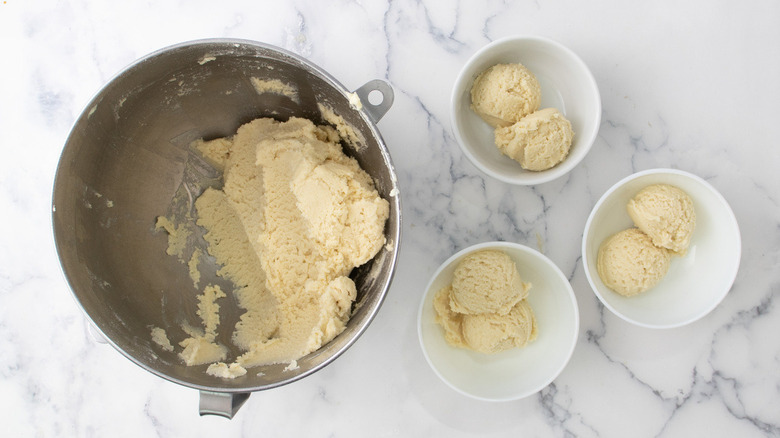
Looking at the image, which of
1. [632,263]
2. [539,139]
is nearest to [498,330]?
[632,263]

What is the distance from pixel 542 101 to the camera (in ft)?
4.45

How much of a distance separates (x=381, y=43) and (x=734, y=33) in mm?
886

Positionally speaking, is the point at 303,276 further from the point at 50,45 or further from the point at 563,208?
the point at 50,45

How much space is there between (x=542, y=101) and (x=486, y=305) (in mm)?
530

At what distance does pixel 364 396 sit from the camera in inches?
53.5

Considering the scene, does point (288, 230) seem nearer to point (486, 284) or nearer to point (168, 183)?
point (168, 183)

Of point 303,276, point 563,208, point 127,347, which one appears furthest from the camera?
point 563,208

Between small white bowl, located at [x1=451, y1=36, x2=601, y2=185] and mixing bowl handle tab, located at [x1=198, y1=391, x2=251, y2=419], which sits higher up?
small white bowl, located at [x1=451, y1=36, x2=601, y2=185]

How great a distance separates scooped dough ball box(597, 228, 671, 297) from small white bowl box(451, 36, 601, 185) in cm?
23

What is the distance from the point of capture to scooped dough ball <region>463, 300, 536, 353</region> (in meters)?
1.25

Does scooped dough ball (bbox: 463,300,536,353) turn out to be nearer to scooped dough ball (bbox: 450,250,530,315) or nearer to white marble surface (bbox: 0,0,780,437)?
scooped dough ball (bbox: 450,250,530,315)

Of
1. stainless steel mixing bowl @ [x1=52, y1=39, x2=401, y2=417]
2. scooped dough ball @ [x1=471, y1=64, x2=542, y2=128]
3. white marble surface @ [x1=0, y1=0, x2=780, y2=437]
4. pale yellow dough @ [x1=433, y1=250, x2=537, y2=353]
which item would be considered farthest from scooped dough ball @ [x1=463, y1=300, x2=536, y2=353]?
scooped dough ball @ [x1=471, y1=64, x2=542, y2=128]

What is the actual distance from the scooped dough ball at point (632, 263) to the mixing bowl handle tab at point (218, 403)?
0.87m

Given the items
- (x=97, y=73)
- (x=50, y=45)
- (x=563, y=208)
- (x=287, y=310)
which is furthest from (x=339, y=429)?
(x=50, y=45)
